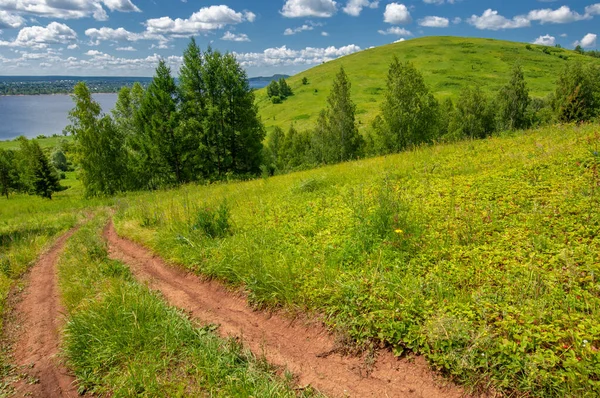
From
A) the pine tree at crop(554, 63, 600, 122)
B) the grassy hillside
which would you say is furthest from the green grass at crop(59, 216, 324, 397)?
the grassy hillside

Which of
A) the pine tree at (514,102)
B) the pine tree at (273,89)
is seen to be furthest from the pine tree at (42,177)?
the pine tree at (273,89)

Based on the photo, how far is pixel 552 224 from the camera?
5.30 m

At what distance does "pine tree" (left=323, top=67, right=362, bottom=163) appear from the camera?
151 ft

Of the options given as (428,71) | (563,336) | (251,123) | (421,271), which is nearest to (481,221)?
(421,271)

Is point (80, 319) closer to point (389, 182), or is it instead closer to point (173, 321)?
point (173, 321)

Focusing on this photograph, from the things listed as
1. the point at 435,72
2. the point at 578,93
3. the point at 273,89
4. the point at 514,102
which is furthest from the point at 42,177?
the point at 435,72

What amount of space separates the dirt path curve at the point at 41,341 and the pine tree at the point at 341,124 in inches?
1589

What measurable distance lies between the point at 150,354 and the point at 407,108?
38104 millimetres

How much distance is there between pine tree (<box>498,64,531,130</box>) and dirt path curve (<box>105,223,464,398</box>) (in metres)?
60.5

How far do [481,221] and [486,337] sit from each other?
9.43 ft

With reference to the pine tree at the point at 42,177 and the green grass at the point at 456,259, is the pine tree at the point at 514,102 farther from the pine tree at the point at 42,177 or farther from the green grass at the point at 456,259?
the pine tree at the point at 42,177

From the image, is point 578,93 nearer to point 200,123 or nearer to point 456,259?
point 200,123

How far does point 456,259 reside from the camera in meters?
5.05

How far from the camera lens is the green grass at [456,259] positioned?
11.3ft
